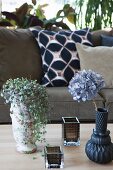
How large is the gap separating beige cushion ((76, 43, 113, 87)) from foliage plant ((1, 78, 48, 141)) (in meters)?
1.24

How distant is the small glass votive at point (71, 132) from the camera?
5.32 ft

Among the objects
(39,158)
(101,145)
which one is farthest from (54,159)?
(101,145)

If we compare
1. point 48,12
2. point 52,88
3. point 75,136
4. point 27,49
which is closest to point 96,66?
point 52,88

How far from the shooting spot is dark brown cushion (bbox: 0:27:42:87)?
2666 mm

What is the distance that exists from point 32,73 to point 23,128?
1289mm

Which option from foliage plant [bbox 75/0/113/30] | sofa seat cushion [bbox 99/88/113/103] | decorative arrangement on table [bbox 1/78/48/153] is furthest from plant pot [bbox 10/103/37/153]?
foliage plant [bbox 75/0/113/30]

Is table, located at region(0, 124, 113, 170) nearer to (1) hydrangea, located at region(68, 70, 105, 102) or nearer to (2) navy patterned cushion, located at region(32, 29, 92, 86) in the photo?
(1) hydrangea, located at region(68, 70, 105, 102)

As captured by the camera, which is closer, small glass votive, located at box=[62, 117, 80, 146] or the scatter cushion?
small glass votive, located at box=[62, 117, 80, 146]

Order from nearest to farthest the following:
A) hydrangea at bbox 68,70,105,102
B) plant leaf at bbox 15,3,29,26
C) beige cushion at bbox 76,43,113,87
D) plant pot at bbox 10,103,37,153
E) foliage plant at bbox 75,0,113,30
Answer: hydrangea at bbox 68,70,105,102 < plant pot at bbox 10,103,37,153 < beige cushion at bbox 76,43,113,87 < plant leaf at bbox 15,3,29,26 < foliage plant at bbox 75,0,113,30

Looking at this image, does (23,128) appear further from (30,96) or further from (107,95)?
(107,95)

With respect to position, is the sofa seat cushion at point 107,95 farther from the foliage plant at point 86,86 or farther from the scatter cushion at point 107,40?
the foliage plant at point 86,86

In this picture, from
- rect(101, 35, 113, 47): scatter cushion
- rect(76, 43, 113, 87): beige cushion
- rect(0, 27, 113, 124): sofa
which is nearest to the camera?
rect(0, 27, 113, 124): sofa

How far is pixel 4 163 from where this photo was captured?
143cm

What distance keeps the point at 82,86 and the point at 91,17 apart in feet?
8.73
